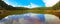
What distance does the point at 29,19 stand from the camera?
94cm

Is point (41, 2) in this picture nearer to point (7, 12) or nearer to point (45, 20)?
point (45, 20)

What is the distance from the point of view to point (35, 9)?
93 centimetres

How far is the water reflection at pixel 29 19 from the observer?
923 mm

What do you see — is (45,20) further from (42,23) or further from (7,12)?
(7,12)

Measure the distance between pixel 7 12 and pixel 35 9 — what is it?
0.25m

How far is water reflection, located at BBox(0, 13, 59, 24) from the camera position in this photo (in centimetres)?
92

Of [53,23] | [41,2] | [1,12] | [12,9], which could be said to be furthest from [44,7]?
[1,12]

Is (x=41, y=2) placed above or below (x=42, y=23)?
above

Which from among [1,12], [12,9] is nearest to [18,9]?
[12,9]

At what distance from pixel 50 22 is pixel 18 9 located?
0.99 ft

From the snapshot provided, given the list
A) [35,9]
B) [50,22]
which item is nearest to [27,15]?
[35,9]

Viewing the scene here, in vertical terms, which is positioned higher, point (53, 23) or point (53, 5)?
point (53, 5)

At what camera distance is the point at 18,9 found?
93 centimetres

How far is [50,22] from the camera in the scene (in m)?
0.92
